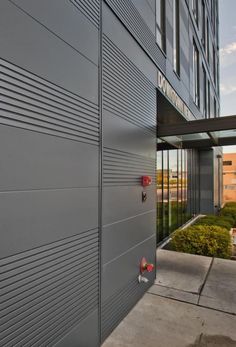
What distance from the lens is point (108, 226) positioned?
10.3 feet

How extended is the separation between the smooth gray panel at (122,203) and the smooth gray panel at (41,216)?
354 mm

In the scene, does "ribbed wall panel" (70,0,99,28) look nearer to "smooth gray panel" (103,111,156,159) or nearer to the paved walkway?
"smooth gray panel" (103,111,156,159)

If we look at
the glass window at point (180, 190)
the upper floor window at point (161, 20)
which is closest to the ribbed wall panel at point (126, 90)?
the upper floor window at point (161, 20)

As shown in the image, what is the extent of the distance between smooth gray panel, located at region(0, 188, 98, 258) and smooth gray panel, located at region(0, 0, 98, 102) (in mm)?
1007

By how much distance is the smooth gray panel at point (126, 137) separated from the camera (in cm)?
313

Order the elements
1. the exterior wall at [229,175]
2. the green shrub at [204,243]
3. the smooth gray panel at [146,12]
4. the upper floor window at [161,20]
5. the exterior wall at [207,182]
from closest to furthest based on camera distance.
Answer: the smooth gray panel at [146,12] < the upper floor window at [161,20] < the green shrub at [204,243] < the exterior wall at [207,182] < the exterior wall at [229,175]

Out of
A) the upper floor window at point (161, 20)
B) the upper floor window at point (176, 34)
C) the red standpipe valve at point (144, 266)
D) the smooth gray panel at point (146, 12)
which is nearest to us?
the red standpipe valve at point (144, 266)

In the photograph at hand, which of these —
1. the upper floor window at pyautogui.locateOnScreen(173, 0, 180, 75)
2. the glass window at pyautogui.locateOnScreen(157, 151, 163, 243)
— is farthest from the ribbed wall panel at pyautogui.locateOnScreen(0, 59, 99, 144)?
the upper floor window at pyautogui.locateOnScreen(173, 0, 180, 75)

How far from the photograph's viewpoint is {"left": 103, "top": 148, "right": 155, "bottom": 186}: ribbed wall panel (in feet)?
10.2

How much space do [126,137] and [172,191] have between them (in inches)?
236

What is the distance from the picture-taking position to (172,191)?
9.21 m

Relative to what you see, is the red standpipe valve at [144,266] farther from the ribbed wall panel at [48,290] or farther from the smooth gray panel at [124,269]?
the ribbed wall panel at [48,290]

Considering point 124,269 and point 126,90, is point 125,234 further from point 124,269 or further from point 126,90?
point 126,90

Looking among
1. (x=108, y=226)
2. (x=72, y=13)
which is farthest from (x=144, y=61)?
(x=108, y=226)
